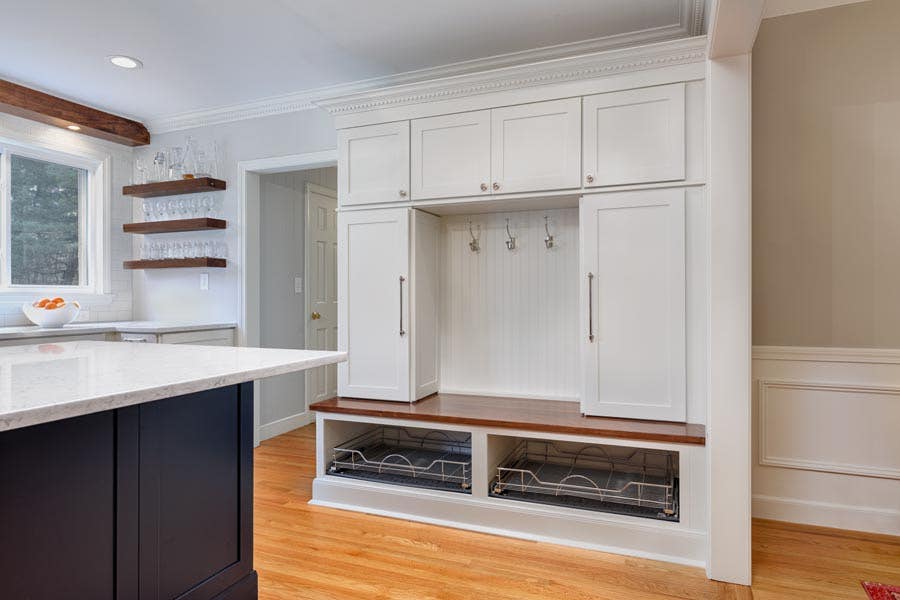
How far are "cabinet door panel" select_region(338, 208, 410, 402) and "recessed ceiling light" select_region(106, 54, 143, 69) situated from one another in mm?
1579

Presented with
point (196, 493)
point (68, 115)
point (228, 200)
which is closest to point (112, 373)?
point (196, 493)

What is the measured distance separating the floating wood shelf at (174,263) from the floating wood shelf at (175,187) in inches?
19.7

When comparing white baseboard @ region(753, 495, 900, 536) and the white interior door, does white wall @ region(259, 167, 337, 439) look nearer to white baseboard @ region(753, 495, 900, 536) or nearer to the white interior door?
the white interior door

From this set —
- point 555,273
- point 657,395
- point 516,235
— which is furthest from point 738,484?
A: point 516,235

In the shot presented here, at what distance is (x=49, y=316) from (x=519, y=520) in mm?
3052

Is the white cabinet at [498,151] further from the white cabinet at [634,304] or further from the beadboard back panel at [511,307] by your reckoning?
the beadboard back panel at [511,307]

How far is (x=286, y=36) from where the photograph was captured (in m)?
2.91

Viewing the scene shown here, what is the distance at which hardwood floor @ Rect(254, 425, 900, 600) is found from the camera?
204 centimetres

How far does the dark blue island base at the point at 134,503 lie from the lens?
99 cm

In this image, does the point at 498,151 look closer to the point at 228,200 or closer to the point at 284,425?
the point at 228,200

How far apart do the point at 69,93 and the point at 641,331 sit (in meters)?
4.02

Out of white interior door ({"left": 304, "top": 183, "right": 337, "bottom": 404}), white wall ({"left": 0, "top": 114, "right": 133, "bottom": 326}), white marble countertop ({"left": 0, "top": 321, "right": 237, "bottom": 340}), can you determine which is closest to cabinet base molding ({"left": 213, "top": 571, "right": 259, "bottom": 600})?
white marble countertop ({"left": 0, "top": 321, "right": 237, "bottom": 340})

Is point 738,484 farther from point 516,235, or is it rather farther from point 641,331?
point 516,235

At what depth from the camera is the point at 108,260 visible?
4.14 metres
